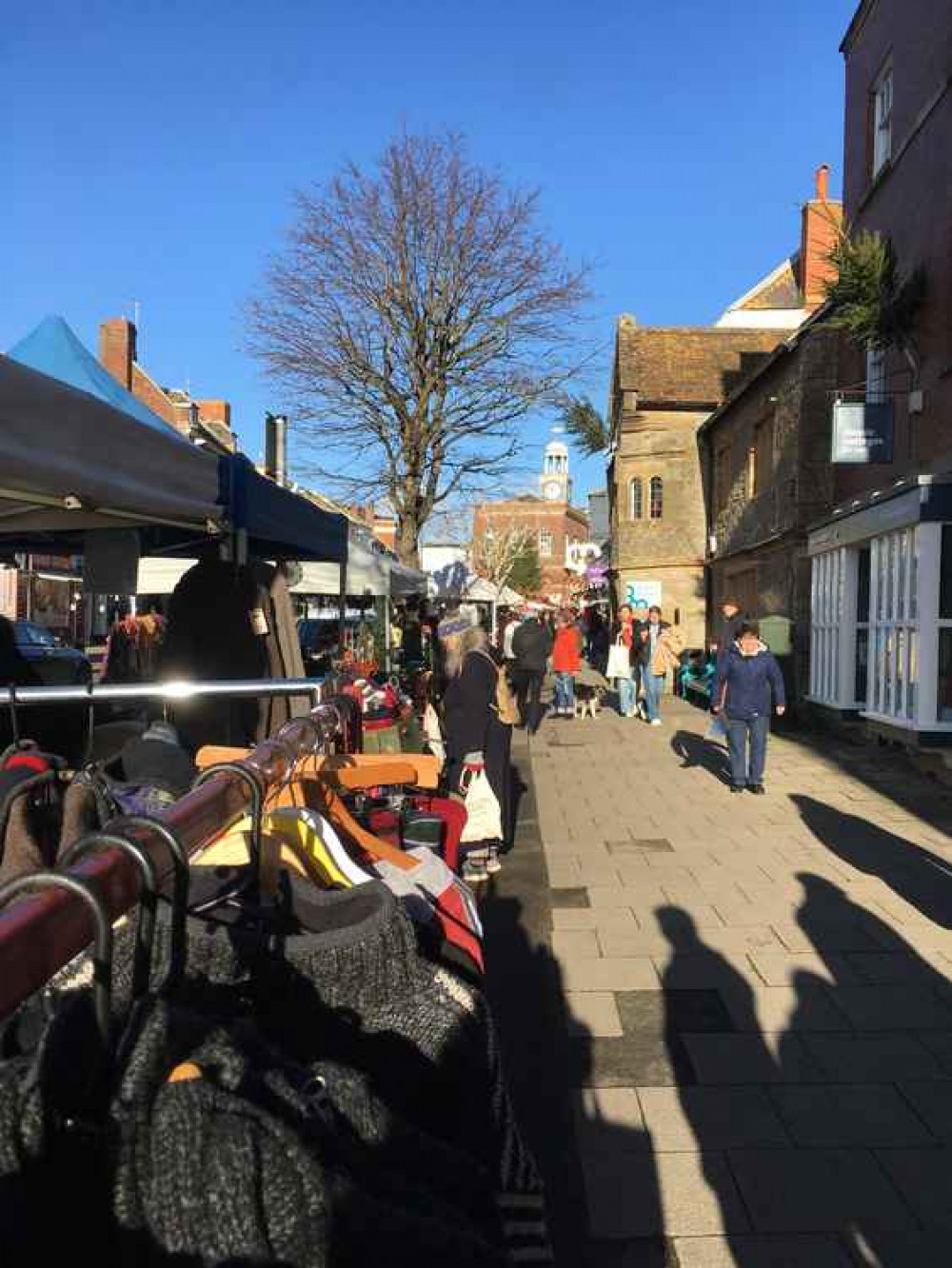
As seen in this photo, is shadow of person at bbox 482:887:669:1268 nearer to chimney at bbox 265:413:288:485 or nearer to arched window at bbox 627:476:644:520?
chimney at bbox 265:413:288:485

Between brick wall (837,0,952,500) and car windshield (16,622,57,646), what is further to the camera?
car windshield (16,622,57,646)

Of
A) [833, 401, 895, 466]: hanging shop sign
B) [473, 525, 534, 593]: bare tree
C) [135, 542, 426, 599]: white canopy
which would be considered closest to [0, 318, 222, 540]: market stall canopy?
[135, 542, 426, 599]: white canopy

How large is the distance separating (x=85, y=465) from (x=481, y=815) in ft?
12.0

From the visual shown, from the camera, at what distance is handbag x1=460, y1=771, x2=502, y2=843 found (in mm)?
6164

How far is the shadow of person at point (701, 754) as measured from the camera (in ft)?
38.1

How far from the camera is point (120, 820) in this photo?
1.43 m

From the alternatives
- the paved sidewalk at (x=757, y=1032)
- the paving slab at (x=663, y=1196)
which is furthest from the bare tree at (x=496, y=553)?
the paving slab at (x=663, y=1196)

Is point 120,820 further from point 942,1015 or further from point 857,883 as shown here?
point 857,883

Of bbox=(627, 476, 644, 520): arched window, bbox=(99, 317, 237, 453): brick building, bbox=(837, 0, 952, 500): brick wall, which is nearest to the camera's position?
bbox=(837, 0, 952, 500): brick wall

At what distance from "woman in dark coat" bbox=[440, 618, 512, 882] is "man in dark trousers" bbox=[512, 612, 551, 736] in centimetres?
808

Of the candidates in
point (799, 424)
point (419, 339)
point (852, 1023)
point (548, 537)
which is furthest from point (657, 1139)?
point (548, 537)

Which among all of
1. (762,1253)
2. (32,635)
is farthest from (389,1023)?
(32,635)

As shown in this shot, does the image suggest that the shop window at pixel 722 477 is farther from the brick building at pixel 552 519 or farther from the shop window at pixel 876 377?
the brick building at pixel 552 519

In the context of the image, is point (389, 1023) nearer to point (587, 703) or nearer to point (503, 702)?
point (503, 702)
